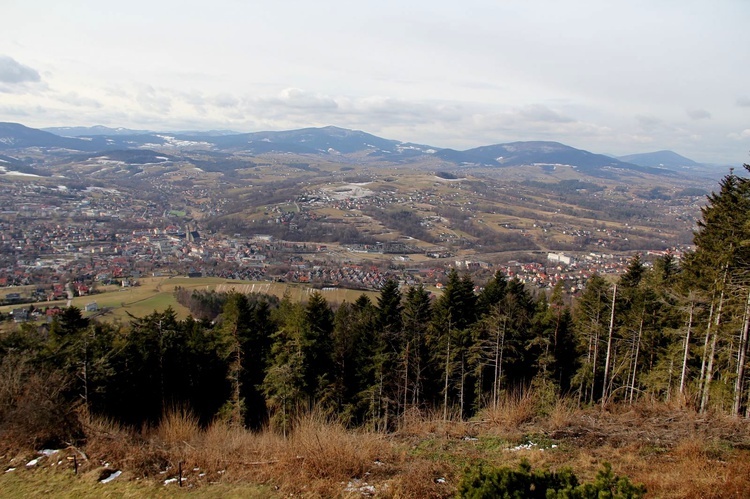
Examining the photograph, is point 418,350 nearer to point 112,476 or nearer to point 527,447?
point 527,447

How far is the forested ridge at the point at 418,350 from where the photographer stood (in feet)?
37.8

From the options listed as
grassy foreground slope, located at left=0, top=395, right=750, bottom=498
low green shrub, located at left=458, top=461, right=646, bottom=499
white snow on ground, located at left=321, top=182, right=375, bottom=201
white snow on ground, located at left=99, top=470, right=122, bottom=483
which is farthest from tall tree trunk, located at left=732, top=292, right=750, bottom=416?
white snow on ground, located at left=321, top=182, right=375, bottom=201

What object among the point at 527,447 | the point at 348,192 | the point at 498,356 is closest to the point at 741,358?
the point at 527,447

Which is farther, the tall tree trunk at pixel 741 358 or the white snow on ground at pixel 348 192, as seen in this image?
the white snow on ground at pixel 348 192

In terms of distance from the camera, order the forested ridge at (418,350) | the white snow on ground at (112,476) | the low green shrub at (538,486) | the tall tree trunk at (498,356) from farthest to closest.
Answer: the tall tree trunk at (498,356) < the forested ridge at (418,350) < the white snow on ground at (112,476) < the low green shrub at (538,486)

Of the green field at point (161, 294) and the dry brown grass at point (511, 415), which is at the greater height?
the dry brown grass at point (511, 415)

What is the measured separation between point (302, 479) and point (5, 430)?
520 centimetres

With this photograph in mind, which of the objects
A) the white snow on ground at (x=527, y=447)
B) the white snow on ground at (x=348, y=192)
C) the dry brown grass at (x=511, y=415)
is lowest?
the dry brown grass at (x=511, y=415)

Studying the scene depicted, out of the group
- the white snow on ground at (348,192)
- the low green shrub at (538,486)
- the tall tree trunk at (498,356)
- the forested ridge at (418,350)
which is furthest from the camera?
the white snow on ground at (348,192)

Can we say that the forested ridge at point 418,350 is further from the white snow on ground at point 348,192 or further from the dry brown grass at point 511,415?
the white snow on ground at point 348,192

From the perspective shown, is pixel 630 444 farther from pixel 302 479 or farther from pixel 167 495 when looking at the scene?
pixel 167 495

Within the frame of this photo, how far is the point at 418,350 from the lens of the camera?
636 inches

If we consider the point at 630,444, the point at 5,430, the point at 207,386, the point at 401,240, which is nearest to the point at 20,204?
the point at 401,240

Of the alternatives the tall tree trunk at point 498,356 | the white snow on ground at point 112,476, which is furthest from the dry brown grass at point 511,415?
the white snow on ground at point 112,476
